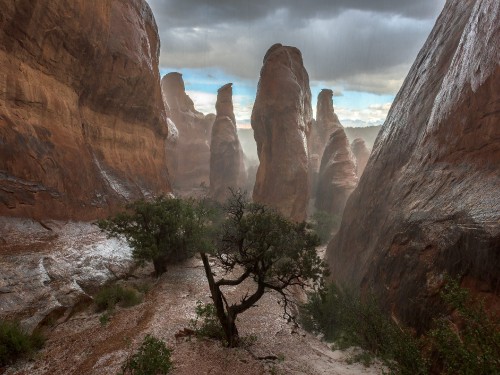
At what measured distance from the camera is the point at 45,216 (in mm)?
15031

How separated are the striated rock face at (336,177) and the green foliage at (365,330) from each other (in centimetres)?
2821

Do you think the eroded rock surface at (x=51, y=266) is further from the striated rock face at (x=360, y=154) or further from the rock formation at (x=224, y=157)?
the striated rock face at (x=360, y=154)

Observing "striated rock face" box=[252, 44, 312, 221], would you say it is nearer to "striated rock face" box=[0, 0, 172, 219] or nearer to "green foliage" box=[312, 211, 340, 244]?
"green foliage" box=[312, 211, 340, 244]

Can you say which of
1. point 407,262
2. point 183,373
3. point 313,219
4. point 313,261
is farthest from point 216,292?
point 313,219

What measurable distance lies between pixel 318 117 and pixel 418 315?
62.8m

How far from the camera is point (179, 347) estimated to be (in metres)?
9.78

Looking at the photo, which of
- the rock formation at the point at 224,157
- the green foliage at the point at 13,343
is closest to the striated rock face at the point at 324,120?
the rock formation at the point at 224,157

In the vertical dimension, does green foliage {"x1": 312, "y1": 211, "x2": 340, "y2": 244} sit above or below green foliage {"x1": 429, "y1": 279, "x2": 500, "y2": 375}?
below

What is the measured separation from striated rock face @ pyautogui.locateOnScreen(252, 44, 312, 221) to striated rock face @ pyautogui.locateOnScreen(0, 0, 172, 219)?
13.6 metres

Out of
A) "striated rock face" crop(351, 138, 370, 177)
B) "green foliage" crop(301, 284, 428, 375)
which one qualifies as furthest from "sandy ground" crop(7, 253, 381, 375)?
"striated rock face" crop(351, 138, 370, 177)

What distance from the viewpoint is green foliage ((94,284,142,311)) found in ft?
39.8

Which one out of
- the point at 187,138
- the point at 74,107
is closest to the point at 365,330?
the point at 74,107

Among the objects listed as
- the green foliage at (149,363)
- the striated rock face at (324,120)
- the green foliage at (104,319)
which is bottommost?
the green foliage at (104,319)

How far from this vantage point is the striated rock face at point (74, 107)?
1431 centimetres
